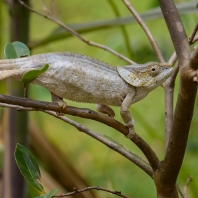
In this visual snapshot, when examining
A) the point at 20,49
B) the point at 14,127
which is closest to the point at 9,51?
the point at 20,49

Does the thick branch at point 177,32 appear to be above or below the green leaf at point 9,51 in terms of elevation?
below

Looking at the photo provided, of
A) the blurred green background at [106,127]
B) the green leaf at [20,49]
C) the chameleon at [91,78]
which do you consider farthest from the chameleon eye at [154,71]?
the blurred green background at [106,127]

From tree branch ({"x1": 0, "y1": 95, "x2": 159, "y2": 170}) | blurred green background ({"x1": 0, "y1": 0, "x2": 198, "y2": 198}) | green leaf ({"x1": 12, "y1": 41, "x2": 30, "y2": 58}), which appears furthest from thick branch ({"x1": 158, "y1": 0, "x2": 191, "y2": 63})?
blurred green background ({"x1": 0, "y1": 0, "x2": 198, "y2": 198})

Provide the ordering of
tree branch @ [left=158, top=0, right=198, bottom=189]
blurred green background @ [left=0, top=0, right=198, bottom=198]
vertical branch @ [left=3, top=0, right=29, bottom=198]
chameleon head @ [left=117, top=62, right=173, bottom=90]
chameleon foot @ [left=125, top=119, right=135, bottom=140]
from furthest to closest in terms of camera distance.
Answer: blurred green background @ [left=0, top=0, right=198, bottom=198], vertical branch @ [left=3, top=0, right=29, bottom=198], chameleon head @ [left=117, top=62, right=173, bottom=90], chameleon foot @ [left=125, top=119, right=135, bottom=140], tree branch @ [left=158, top=0, right=198, bottom=189]

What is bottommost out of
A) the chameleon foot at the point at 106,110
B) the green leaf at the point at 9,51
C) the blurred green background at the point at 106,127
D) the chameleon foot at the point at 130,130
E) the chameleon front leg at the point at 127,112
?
the chameleon foot at the point at 130,130

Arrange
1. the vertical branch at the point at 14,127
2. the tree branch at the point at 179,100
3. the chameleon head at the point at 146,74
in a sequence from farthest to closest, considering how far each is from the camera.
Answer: the vertical branch at the point at 14,127 → the chameleon head at the point at 146,74 → the tree branch at the point at 179,100

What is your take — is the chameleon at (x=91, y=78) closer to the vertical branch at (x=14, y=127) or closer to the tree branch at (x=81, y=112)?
the tree branch at (x=81, y=112)

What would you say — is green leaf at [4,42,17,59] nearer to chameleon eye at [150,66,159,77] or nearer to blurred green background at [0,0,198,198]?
chameleon eye at [150,66,159,77]

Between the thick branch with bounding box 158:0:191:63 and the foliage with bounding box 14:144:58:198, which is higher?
the thick branch with bounding box 158:0:191:63
